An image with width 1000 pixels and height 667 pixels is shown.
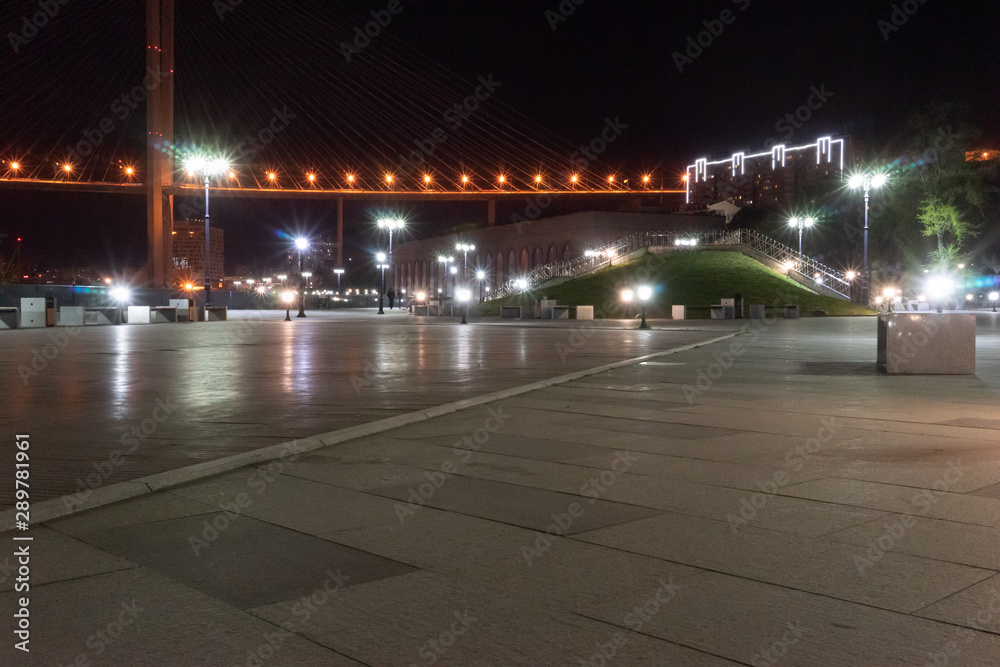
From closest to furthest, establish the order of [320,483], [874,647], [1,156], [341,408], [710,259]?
[874,647] → [320,483] → [341,408] → [710,259] → [1,156]

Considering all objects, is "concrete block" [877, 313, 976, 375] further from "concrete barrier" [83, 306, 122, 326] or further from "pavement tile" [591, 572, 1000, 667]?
"concrete barrier" [83, 306, 122, 326]

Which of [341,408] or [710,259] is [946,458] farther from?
[710,259]

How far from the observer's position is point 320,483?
292 inches

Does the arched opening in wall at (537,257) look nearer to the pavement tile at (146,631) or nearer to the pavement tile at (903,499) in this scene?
the pavement tile at (903,499)

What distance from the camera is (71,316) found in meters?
42.1

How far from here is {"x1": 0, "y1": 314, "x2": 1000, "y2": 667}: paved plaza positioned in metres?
4.17

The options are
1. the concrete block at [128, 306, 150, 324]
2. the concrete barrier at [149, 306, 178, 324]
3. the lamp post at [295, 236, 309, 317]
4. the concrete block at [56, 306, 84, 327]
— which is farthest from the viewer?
the lamp post at [295, 236, 309, 317]

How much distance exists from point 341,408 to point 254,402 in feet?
4.84

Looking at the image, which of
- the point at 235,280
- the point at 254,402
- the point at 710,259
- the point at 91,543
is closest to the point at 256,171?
the point at 710,259

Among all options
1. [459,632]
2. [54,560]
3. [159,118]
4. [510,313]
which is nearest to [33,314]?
[510,313]

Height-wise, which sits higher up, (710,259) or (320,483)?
(710,259)

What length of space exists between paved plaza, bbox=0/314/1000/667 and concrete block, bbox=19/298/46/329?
101 feet

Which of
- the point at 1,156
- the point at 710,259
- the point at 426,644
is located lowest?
the point at 426,644

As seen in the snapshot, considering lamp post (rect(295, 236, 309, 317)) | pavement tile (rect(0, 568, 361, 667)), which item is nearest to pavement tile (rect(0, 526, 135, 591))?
pavement tile (rect(0, 568, 361, 667))
